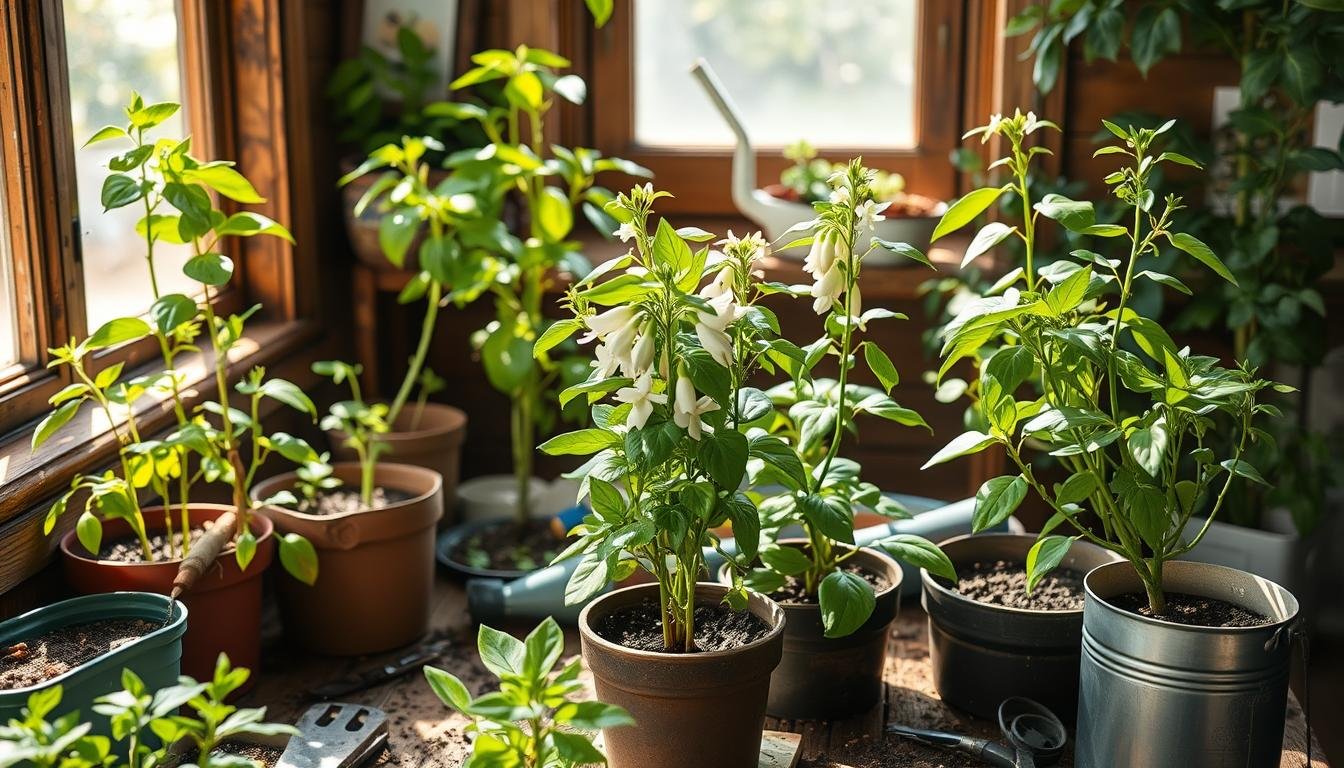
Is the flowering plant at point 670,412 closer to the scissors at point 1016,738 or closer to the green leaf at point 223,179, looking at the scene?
the scissors at point 1016,738

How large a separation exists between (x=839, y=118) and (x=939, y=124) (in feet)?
0.59

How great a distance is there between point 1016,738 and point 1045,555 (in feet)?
0.71

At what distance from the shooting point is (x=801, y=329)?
238 cm

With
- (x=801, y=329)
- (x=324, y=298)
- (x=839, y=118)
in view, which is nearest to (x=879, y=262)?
(x=801, y=329)

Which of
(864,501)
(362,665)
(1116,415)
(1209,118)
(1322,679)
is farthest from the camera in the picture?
(1322,679)

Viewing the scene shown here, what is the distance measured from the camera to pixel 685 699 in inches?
50.9

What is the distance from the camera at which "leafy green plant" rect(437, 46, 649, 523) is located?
1945 mm

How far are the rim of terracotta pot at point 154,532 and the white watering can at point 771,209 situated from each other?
918mm

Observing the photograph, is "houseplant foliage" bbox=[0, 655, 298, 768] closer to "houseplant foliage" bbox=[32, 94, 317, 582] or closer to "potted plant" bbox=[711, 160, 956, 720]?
"houseplant foliage" bbox=[32, 94, 317, 582]

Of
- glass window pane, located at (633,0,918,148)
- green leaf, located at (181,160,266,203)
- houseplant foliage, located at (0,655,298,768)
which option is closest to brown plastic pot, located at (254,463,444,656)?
green leaf, located at (181,160,266,203)

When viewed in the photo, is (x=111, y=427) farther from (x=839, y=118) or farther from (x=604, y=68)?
(x=839, y=118)

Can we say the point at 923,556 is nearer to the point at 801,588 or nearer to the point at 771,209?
the point at 801,588

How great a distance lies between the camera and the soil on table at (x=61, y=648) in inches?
49.8

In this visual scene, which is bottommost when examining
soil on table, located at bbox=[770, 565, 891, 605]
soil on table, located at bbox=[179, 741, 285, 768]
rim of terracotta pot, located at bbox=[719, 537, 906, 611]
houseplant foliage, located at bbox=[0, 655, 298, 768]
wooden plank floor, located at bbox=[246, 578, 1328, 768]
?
wooden plank floor, located at bbox=[246, 578, 1328, 768]
